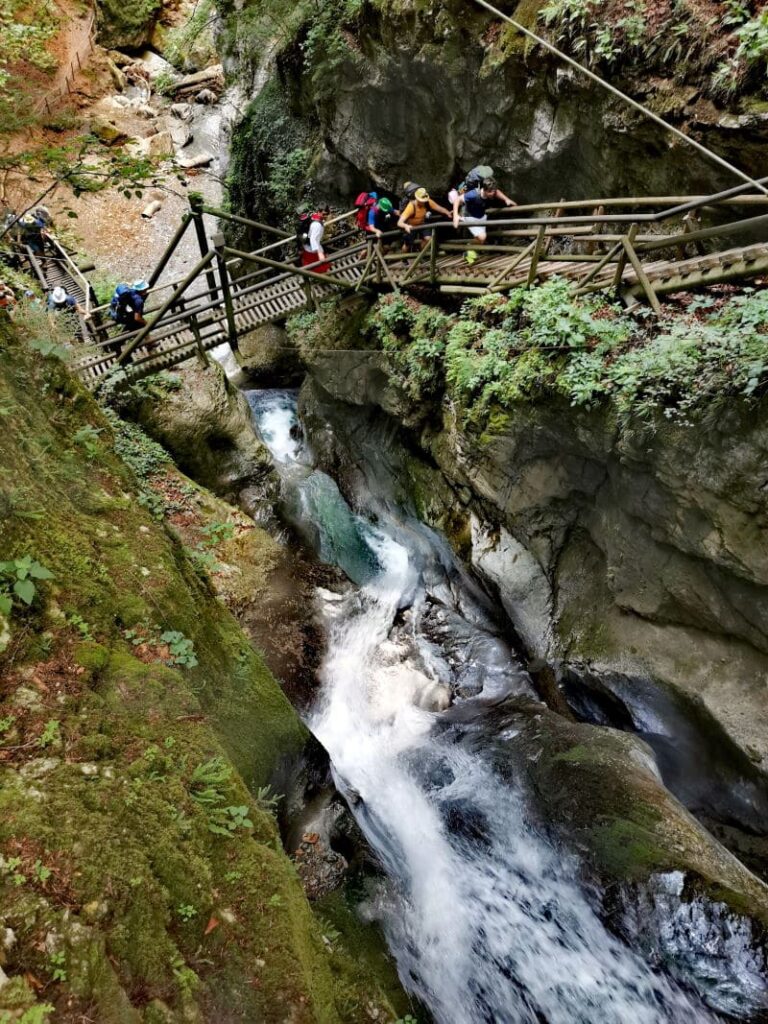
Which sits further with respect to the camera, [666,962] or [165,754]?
[666,962]

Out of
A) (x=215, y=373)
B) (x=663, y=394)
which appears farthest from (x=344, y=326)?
(x=663, y=394)

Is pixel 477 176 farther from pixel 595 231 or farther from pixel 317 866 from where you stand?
pixel 317 866

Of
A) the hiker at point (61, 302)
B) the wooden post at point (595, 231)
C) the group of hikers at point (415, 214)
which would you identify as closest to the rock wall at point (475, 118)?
the wooden post at point (595, 231)

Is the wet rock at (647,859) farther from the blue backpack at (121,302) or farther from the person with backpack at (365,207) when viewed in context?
the blue backpack at (121,302)

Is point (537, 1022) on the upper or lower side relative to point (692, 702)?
lower

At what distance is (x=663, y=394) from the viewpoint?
5293 millimetres

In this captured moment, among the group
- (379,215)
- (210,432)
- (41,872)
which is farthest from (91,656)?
(379,215)

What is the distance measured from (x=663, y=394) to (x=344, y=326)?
6.27 metres

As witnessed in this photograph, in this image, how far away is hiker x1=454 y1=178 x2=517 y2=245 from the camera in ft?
27.9

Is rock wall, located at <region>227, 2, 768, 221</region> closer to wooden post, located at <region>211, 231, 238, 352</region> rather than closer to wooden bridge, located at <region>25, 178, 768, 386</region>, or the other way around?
wooden bridge, located at <region>25, 178, 768, 386</region>

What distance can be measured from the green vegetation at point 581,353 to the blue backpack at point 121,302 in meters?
4.64

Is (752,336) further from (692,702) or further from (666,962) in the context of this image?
(666,962)

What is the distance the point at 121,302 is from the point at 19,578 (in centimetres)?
818

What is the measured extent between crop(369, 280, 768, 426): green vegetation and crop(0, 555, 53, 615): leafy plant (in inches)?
197
